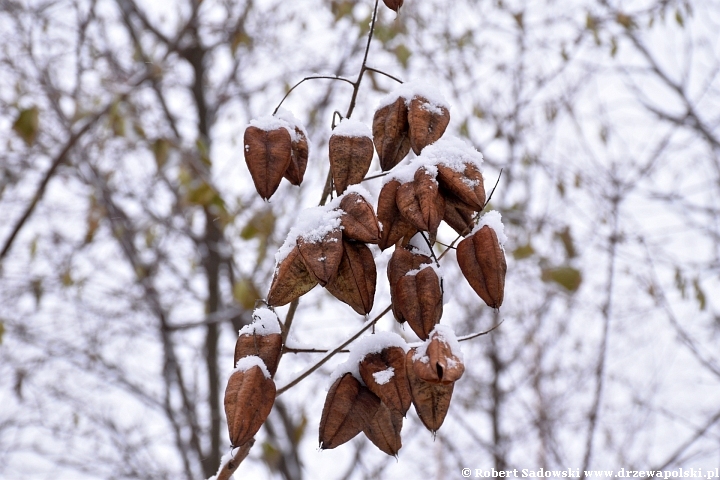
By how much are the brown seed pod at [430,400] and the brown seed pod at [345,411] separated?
126 millimetres

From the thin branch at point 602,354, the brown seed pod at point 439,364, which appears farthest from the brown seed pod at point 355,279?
the thin branch at point 602,354

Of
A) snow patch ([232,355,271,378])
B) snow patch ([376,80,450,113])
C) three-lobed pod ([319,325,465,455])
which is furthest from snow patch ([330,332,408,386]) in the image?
snow patch ([376,80,450,113])

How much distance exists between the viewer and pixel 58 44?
452cm

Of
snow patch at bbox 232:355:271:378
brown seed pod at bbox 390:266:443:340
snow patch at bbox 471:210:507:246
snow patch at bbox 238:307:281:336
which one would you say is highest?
snow patch at bbox 471:210:507:246

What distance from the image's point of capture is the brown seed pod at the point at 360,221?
33.9 inches

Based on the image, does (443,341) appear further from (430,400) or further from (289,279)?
(289,279)

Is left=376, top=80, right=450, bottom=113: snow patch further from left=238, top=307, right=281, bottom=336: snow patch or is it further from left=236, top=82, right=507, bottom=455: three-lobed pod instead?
left=238, top=307, right=281, bottom=336: snow patch

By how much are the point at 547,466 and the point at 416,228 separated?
3.12 m

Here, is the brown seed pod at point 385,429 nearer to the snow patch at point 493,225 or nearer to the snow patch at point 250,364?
the snow patch at point 250,364

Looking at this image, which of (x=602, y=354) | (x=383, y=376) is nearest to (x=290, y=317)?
(x=383, y=376)

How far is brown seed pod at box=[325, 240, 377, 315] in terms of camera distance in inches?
34.3

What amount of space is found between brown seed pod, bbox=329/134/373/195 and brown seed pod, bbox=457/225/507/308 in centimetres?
19

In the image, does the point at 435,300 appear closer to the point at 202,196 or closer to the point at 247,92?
the point at 202,196

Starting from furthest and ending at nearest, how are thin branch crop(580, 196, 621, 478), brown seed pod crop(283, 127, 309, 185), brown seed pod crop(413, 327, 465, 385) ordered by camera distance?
1. thin branch crop(580, 196, 621, 478)
2. brown seed pod crop(283, 127, 309, 185)
3. brown seed pod crop(413, 327, 465, 385)
